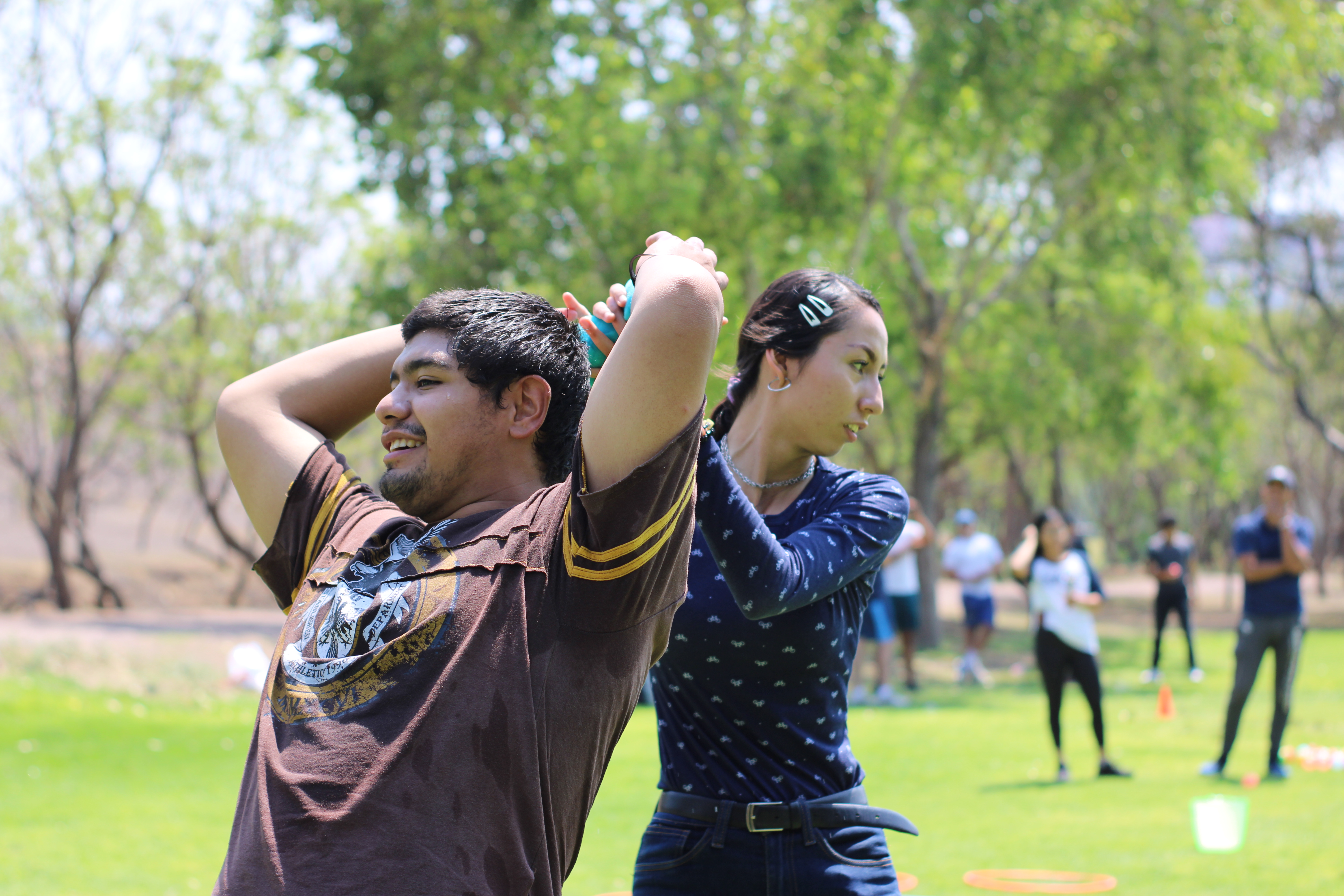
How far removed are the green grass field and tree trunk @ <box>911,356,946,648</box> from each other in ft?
22.3

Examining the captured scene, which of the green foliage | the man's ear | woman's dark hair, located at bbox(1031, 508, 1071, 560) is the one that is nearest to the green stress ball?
the man's ear

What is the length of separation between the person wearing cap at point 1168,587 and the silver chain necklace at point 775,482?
51.5 feet

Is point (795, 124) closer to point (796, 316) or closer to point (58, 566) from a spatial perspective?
point (796, 316)

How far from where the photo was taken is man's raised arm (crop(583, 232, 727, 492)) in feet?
5.70

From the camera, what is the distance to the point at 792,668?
261 cm

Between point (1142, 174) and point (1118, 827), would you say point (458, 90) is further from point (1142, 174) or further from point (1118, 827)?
point (1118, 827)

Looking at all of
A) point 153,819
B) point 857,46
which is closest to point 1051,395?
point 857,46

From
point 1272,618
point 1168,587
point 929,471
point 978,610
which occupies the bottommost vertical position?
point 978,610

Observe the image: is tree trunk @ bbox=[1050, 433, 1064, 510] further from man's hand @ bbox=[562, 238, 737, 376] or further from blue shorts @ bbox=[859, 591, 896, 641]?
man's hand @ bbox=[562, 238, 737, 376]

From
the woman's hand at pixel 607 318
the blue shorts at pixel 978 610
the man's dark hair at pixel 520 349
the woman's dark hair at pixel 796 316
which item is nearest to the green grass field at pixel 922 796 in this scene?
the blue shorts at pixel 978 610

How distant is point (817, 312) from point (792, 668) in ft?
2.50

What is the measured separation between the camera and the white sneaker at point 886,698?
553 inches

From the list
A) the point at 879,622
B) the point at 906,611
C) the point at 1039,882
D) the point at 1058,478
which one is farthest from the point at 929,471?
the point at 1039,882

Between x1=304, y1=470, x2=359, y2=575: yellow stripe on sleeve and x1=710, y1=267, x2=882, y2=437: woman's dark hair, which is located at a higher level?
x1=710, y1=267, x2=882, y2=437: woman's dark hair
